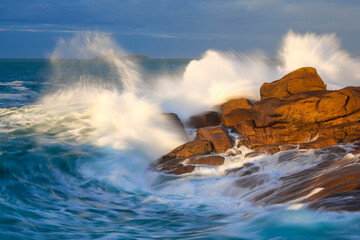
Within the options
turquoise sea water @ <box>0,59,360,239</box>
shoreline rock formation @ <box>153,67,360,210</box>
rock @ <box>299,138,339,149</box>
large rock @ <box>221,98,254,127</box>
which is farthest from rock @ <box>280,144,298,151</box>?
large rock @ <box>221,98,254,127</box>

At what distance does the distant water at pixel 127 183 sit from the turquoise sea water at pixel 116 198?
0.05 ft

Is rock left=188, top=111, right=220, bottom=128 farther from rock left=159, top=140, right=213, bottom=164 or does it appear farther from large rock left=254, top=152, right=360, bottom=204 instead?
large rock left=254, top=152, right=360, bottom=204

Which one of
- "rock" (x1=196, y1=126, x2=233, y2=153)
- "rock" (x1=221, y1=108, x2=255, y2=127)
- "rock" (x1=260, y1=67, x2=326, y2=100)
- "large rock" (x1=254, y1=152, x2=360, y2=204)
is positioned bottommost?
"large rock" (x1=254, y1=152, x2=360, y2=204)

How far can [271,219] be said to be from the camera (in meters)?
4.22

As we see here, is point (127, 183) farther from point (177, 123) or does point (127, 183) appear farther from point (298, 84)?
point (298, 84)

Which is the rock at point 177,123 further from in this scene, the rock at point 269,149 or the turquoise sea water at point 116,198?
the rock at point 269,149

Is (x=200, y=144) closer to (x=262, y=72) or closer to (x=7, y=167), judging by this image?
(x=7, y=167)

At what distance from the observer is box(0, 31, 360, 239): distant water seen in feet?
13.8

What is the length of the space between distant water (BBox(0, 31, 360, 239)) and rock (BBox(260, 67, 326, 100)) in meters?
2.08

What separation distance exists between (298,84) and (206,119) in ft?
7.82

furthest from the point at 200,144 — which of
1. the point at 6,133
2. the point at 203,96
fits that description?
the point at 6,133

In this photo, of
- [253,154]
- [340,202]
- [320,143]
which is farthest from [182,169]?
[340,202]

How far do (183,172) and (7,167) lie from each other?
134 inches

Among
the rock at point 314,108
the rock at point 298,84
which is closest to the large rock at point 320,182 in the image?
the rock at point 314,108
